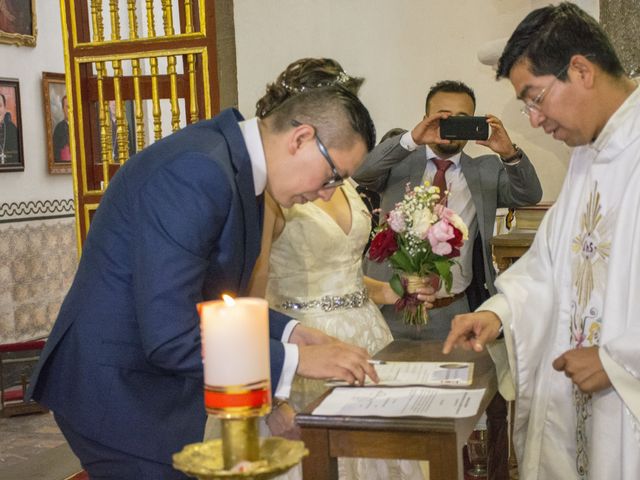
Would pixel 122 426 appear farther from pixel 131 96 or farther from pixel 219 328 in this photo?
pixel 131 96

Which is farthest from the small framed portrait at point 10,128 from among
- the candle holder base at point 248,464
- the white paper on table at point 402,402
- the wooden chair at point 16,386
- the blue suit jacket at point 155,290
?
the candle holder base at point 248,464

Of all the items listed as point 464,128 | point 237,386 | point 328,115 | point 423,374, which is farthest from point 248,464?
point 464,128

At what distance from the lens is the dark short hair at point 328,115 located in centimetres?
213

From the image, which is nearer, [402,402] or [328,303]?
[402,402]

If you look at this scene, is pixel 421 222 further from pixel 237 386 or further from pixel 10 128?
pixel 10 128

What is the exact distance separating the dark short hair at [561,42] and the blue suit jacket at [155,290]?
86cm

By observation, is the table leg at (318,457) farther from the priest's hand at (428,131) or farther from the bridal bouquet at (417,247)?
the priest's hand at (428,131)

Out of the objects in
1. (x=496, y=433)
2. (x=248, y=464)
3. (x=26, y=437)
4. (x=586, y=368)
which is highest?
(x=248, y=464)

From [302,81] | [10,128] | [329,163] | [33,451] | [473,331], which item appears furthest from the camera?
[10,128]

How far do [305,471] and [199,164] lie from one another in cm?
75

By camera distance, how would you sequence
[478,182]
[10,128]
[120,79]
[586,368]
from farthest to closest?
[10,128] < [120,79] < [478,182] < [586,368]

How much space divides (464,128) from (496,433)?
1.43 meters

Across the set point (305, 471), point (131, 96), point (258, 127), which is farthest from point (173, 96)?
point (305, 471)

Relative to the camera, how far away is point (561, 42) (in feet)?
8.01
